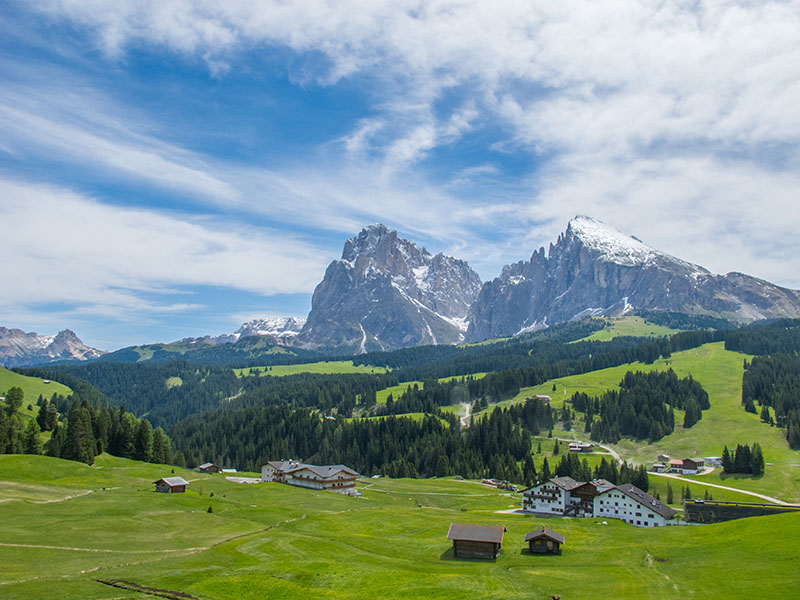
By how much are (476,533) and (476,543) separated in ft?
3.84

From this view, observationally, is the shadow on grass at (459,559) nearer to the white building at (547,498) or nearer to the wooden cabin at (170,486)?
the white building at (547,498)

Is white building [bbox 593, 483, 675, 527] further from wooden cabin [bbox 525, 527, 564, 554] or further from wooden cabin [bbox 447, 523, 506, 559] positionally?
wooden cabin [bbox 447, 523, 506, 559]

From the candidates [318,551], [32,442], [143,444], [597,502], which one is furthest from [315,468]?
[318,551]

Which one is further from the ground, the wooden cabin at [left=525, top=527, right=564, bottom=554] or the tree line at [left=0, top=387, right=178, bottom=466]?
the tree line at [left=0, top=387, right=178, bottom=466]

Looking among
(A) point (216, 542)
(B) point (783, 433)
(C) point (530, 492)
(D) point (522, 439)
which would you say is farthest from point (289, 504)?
(B) point (783, 433)

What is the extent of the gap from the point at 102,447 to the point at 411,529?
88.4 metres

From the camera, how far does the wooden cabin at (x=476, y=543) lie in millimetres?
70075

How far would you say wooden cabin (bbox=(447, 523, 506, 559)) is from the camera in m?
70.1

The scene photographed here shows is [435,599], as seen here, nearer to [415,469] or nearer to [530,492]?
[530,492]

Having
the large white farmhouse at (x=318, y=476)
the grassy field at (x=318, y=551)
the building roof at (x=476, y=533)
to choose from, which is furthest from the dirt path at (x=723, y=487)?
the building roof at (x=476, y=533)

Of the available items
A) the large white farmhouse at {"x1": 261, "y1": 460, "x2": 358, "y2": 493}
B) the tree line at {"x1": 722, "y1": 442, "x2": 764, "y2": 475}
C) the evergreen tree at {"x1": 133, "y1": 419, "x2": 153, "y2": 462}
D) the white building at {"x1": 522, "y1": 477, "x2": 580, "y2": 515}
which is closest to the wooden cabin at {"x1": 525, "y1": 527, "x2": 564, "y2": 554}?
the white building at {"x1": 522, "y1": 477, "x2": 580, "y2": 515}

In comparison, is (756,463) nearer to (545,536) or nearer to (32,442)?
(545,536)

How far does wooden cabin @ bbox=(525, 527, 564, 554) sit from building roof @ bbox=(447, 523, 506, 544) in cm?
501

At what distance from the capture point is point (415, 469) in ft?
579
